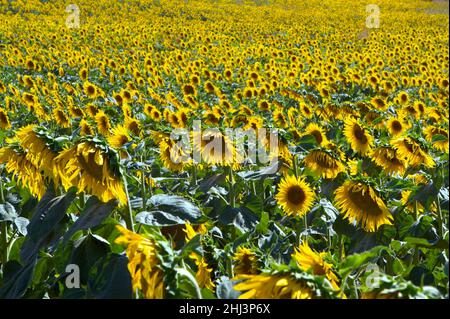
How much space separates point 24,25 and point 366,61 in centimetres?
926

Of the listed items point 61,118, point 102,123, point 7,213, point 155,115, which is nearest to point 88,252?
point 7,213

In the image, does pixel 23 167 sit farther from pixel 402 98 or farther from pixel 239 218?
pixel 402 98

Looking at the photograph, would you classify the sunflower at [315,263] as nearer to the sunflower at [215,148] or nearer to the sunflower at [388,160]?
the sunflower at [215,148]

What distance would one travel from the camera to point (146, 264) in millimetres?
1083

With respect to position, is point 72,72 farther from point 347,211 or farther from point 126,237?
point 126,237

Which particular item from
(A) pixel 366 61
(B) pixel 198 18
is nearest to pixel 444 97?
(A) pixel 366 61

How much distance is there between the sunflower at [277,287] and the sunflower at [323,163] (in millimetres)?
2112

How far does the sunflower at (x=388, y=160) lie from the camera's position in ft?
10.2

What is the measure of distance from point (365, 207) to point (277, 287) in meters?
1.35

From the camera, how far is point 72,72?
9820mm

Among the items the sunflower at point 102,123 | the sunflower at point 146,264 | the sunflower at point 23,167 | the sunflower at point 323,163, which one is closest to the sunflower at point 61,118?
the sunflower at point 102,123

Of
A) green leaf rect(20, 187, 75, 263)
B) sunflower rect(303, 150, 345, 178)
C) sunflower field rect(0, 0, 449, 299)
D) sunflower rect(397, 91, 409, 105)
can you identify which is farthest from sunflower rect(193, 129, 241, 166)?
sunflower rect(397, 91, 409, 105)

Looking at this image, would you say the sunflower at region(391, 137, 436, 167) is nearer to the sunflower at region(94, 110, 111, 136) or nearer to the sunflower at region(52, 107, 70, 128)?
the sunflower at region(94, 110, 111, 136)
